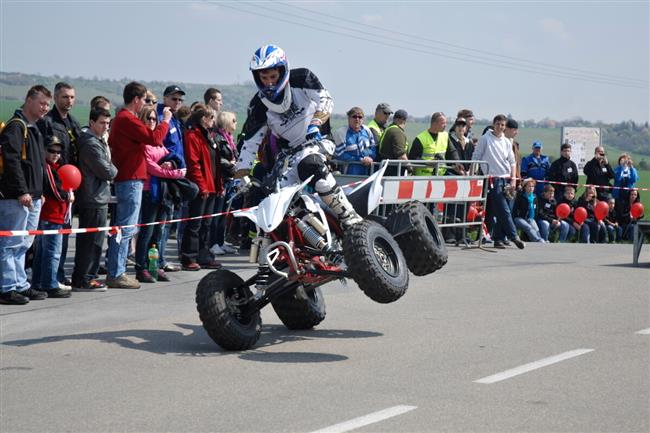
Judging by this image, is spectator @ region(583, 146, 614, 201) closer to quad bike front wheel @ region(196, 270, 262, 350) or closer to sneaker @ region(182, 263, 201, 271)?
sneaker @ region(182, 263, 201, 271)

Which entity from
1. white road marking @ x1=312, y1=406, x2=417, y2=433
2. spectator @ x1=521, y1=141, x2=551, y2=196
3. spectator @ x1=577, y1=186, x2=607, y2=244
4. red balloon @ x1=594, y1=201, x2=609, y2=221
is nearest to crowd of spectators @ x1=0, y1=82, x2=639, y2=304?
white road marking @ x1=312, y1=406, x2=417, y2=433

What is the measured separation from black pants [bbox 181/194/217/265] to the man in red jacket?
5.36ft

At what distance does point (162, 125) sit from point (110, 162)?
0.71 meters

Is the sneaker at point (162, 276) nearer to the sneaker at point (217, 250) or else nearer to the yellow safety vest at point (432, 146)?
the sneaker at point (217, 250)

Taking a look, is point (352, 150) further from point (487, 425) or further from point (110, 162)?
point (487, 425)

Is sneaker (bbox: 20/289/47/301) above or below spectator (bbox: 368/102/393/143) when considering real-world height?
below

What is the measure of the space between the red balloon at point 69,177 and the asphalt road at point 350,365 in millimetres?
1216

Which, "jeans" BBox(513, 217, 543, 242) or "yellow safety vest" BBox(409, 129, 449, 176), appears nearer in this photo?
"yellow safety vest" BBox(409, 129, 449, 176)

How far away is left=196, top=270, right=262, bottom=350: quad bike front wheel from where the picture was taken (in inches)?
349

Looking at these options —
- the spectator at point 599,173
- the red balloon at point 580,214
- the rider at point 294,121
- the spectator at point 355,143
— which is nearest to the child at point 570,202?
the red balloon at point 580,214

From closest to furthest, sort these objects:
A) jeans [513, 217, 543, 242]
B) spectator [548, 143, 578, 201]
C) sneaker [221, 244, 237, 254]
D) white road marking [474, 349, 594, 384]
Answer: white road marking [474, 349, 594, 384] < sneaker [221, 244, 237, 254] < jeans [513, 217, 543, 242] < spectator [548, 143, 578, 201]

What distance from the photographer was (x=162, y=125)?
490 inches

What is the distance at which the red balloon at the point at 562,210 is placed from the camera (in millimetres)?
22656

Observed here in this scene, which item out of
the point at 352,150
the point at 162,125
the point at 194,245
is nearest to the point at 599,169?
the point at 352,150
